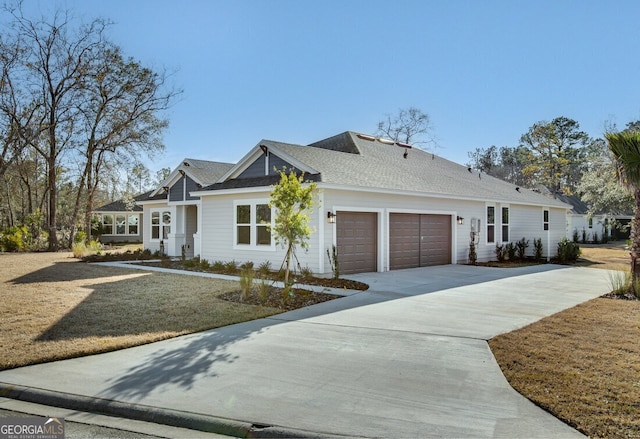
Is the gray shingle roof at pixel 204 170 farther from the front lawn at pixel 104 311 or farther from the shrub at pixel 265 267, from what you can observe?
the front lawn at pixel 104 311

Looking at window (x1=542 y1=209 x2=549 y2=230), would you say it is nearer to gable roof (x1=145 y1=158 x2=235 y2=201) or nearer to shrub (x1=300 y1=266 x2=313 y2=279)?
shrub (x1=300 y1=266 x2=313 y2=279)

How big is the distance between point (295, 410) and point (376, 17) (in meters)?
Result: 13.4

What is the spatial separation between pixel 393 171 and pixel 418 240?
2.96 meters

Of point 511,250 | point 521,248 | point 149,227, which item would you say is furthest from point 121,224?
point 521,248

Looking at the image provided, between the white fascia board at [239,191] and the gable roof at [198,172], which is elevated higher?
the gable roof at [198,172]

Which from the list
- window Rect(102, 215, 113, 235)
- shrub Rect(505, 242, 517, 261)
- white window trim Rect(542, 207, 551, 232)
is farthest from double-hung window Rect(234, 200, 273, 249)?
window Rect(102, 215, 113, 235)


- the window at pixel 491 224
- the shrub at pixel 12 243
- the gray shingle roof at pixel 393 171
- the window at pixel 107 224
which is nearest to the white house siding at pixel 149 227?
the shrub at pixel 12 243

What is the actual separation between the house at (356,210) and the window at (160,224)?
27.3 inches

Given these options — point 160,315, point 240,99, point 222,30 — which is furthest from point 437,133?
point 160,315

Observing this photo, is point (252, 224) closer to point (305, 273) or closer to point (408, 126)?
point (305, 273)

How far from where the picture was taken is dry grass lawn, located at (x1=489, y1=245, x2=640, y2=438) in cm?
380

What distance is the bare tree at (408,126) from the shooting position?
124ft

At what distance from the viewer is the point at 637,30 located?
13578 mm

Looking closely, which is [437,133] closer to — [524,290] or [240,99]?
[240,99]
